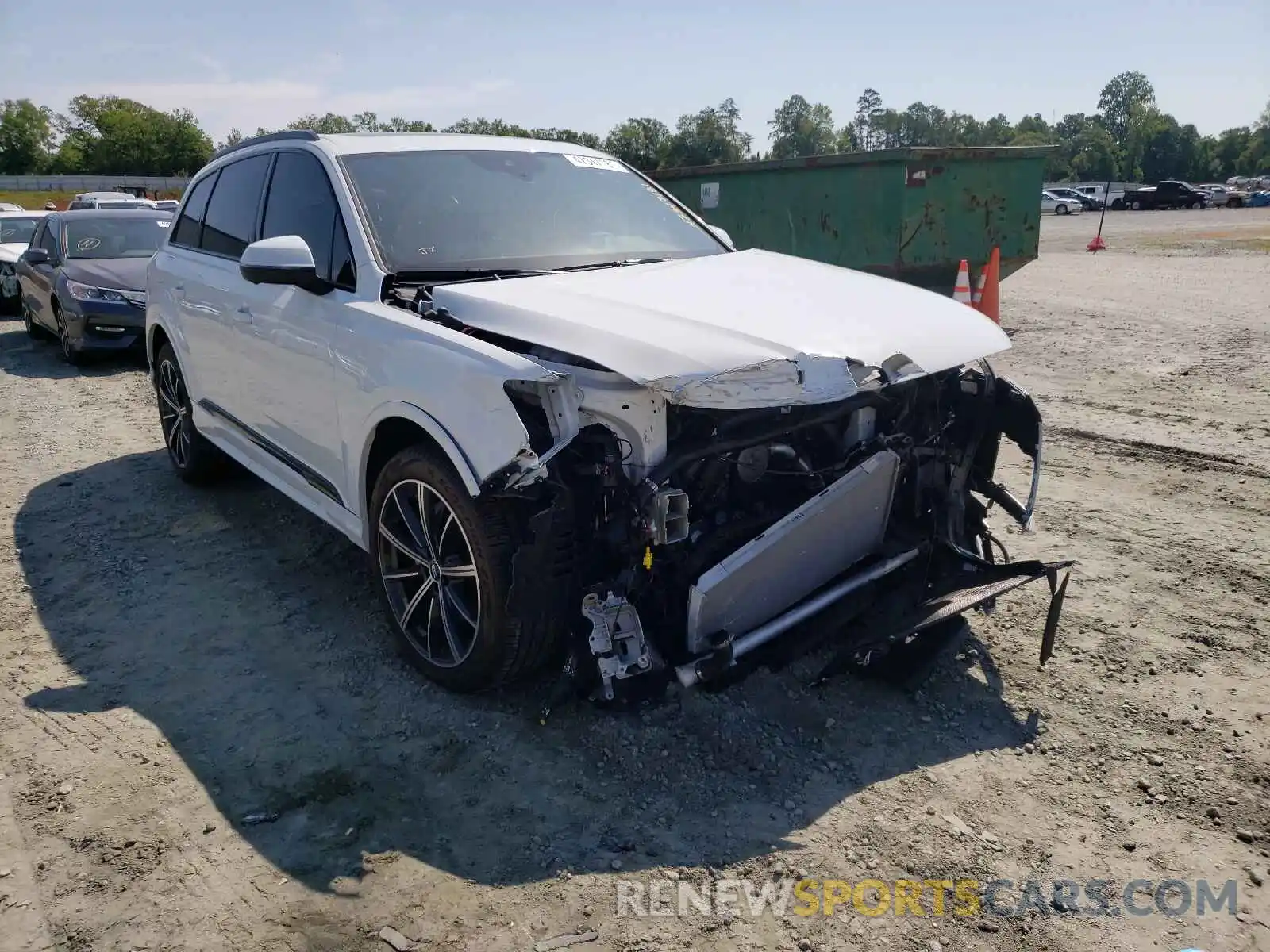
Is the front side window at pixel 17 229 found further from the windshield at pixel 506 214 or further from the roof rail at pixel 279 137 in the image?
the windshield at pixel 506 214

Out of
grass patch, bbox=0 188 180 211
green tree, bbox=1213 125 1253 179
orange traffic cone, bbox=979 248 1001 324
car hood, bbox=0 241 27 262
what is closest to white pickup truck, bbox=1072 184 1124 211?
green tree, bbox=1213 125 1253 179

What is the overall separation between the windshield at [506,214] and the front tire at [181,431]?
2.39 m

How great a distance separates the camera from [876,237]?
11.2 meters

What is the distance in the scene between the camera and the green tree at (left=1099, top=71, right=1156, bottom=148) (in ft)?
455

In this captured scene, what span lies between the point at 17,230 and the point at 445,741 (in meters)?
16.0

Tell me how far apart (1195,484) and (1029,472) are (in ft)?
2.82

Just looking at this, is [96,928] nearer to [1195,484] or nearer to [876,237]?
[1195,484]

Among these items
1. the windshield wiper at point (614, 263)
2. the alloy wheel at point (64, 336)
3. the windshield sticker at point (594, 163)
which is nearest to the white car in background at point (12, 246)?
the alloy wheel at point (64, 336)

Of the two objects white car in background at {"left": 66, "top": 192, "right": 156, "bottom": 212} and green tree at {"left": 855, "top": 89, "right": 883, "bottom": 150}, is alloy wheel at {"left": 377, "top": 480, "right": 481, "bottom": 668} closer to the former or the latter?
white car in background at {"left": 66, "top": 192, "right": 156, "bottom": 212}

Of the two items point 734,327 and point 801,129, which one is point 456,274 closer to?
point 734,327

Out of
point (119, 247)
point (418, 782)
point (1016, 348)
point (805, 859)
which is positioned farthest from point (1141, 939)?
point (119, 247)

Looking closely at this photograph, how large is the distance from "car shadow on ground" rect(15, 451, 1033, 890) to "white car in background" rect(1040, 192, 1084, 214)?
5805cm

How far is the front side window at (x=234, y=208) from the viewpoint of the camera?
4785 mm

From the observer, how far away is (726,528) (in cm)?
321
